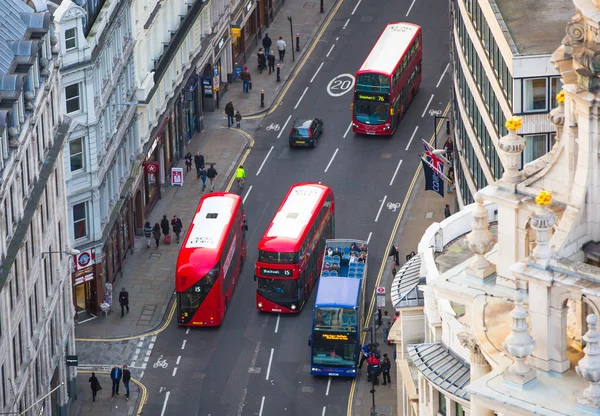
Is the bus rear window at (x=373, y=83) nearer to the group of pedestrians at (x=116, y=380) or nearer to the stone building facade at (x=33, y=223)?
the stone building facade at (x=33, y=223)

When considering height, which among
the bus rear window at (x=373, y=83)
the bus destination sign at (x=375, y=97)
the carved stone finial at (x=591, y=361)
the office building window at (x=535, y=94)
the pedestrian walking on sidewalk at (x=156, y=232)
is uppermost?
→ the carved stone finial at (x=591, y=361)

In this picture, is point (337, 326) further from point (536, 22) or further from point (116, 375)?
point (536, 22)

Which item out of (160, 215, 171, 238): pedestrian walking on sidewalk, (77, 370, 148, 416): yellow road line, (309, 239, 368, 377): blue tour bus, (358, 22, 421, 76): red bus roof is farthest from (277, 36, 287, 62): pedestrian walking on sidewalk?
(77, 370, 148, 416): yellow road line

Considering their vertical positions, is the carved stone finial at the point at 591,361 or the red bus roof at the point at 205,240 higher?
the carved stone finial at the point at 591,361

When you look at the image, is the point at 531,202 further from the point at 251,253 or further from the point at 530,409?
the point at 251,253

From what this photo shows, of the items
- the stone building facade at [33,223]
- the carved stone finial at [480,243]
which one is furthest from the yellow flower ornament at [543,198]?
the stone building facade at [33,223]

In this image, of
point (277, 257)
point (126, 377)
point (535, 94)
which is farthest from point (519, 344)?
point (277, 257)
